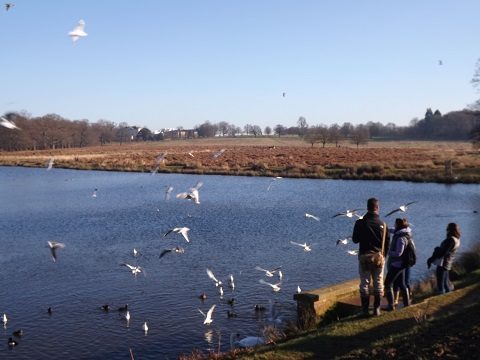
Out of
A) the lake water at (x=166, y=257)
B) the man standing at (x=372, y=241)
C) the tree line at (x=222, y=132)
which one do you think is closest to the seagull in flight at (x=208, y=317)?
the lake water at (x=166, y=257)

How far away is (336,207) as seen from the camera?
101 ft

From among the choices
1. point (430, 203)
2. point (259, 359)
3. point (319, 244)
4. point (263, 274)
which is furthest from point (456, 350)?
point (430, 203)

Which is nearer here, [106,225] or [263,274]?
[263,274]

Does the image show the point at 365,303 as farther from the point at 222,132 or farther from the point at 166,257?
the point at 222,132

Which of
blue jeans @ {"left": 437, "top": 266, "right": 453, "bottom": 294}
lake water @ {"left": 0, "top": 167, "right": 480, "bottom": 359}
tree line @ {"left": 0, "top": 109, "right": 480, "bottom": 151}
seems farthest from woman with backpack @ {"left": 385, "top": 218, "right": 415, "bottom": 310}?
tree line @ {"left": 0, "top": 109, "right": 480, "bottom": 151}

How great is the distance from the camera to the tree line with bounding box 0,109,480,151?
85500 millimetres

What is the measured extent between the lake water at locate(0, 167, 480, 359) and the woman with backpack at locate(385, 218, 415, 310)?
3842 millimetres

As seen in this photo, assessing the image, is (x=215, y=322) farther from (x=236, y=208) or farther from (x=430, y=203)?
(x=430, y=203)

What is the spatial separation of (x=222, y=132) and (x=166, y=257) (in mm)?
146370

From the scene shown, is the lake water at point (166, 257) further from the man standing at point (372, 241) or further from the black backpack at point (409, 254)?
the black backpack at point (409, 254)

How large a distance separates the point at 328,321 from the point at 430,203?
2359 cm

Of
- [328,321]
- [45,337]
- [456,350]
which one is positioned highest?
[456,350]

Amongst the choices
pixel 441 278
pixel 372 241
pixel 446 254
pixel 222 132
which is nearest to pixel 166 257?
pixel 441 278

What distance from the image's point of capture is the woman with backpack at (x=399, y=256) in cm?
901
